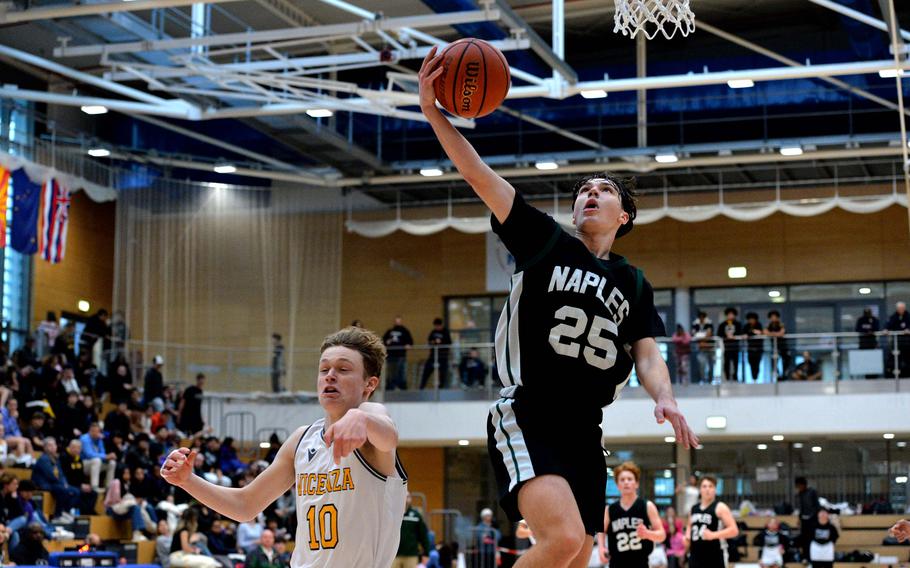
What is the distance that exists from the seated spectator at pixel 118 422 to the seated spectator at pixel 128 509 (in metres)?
2.99

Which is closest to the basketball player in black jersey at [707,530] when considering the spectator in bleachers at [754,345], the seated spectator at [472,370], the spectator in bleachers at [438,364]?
the spectator in bleachers at [754,345]

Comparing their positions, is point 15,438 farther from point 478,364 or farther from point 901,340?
point 901,340

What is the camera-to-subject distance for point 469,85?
534cm

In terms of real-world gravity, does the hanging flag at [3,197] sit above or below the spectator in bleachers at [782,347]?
above

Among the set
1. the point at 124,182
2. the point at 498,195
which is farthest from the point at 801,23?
the point at 498,195

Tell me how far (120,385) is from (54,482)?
6.75 m

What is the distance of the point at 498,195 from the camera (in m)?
5.11

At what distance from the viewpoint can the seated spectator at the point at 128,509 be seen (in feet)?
67.6

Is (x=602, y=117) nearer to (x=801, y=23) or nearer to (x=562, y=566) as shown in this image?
(x=801, y=23)

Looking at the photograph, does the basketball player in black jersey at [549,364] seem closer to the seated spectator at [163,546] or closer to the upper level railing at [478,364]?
the seated spectator at [163,546]

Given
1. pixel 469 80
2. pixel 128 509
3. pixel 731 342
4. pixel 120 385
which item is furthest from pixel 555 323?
pixel 120 385

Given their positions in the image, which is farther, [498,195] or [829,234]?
[829,234]

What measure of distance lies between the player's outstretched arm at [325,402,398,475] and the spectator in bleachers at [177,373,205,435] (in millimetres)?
22800

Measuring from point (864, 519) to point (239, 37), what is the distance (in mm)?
15921
